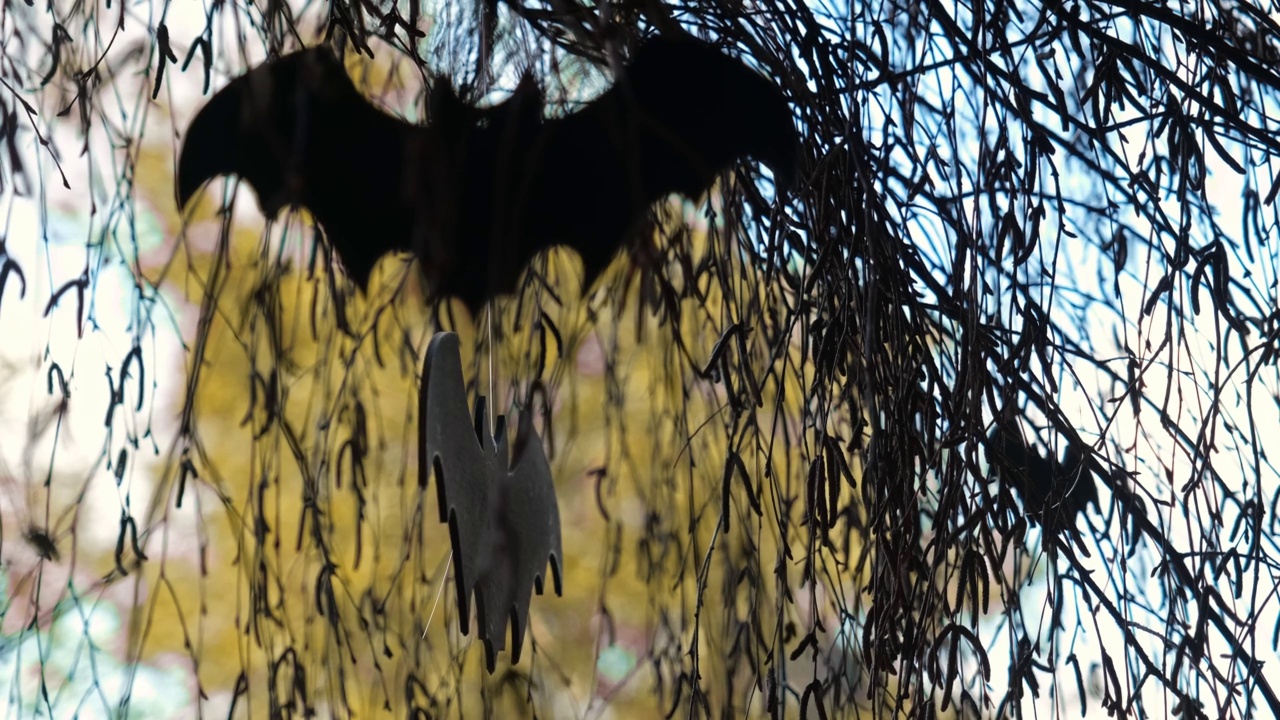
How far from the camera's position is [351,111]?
1007mm

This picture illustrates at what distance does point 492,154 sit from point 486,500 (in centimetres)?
47

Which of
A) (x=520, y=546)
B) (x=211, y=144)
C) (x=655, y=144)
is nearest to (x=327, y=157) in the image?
(x=211, y=144)

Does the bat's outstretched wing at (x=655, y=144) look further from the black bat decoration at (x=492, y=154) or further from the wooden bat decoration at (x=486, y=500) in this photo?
the wooden bat decoration at (x=486, y=500)

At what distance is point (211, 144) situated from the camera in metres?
0.95

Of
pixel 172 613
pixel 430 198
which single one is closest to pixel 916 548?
pixel 430 198

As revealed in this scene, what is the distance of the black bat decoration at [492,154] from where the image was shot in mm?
926

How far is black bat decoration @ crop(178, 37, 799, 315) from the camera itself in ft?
3.04

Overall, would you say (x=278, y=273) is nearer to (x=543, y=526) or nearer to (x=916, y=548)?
(x=543, y=526)

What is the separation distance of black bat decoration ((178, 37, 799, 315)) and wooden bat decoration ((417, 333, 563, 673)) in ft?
0.88

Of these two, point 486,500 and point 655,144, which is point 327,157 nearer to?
point 655,144

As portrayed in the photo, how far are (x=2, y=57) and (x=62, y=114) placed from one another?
7 centimetres

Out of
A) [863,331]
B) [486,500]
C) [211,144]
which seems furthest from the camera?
[211,144]

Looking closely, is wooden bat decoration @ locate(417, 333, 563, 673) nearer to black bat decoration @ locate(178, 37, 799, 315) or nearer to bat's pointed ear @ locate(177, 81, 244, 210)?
black bat decoration @ locate(178, 37, 799, 315)

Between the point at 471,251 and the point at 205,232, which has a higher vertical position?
the point at 205,232
